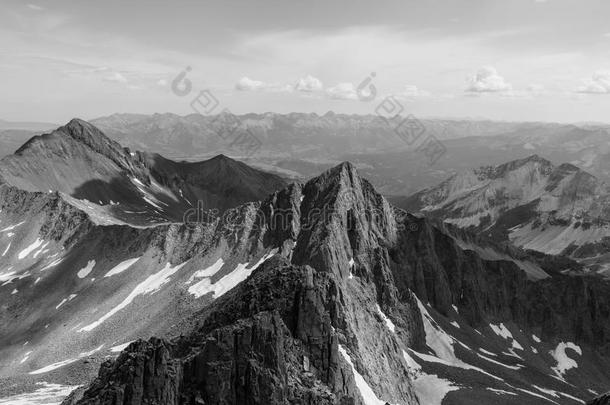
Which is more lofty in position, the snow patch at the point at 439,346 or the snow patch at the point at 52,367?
the snow patch at the point at 52,367

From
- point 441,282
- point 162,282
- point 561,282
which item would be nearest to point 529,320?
point 561,282

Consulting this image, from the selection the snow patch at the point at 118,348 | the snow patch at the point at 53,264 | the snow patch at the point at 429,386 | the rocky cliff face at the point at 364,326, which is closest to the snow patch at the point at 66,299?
the snow patch at the point at 53,264

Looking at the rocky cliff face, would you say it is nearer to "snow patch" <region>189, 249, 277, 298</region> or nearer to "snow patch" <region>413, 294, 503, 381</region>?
"snow patch" <region>413, 294, 503, 381</region>

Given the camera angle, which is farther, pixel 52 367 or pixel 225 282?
pixel 225 282

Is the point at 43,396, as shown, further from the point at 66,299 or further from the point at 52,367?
the point at 66,299

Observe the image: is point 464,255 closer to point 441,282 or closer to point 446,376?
point 441,282

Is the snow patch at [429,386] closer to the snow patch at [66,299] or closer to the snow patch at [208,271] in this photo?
the snow patch at [208,271]

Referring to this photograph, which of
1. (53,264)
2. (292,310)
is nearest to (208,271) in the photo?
(53,264)
